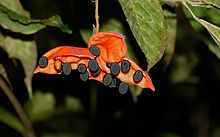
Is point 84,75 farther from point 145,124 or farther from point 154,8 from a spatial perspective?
point 145,124

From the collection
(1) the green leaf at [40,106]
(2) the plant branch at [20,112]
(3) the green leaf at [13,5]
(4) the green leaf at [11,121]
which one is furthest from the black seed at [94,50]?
(1) the green leaf at [40,106]

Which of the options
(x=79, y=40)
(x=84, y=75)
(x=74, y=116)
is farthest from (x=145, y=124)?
(x=84, y=75)

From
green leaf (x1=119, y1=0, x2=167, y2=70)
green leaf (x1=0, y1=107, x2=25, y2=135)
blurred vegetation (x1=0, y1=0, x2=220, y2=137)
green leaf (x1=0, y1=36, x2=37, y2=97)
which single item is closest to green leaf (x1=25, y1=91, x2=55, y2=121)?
blurred vegetation (x1=0, y1=0, x2=220, y2=137)

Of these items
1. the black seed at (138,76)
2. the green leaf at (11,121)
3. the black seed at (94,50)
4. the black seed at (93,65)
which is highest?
the black seed at (94,50)

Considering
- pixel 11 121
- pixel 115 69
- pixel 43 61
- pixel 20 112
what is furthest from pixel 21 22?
pixel 11 121

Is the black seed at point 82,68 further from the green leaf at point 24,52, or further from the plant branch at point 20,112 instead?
the plant branch at point 20,112

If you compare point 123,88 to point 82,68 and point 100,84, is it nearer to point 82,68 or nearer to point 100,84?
point 82,68

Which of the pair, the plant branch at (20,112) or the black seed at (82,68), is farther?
the plant branch at (20,112)

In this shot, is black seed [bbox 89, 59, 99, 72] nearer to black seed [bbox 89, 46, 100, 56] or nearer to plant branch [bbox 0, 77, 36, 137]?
black seed [bbox 89, 46, 100, 56]
